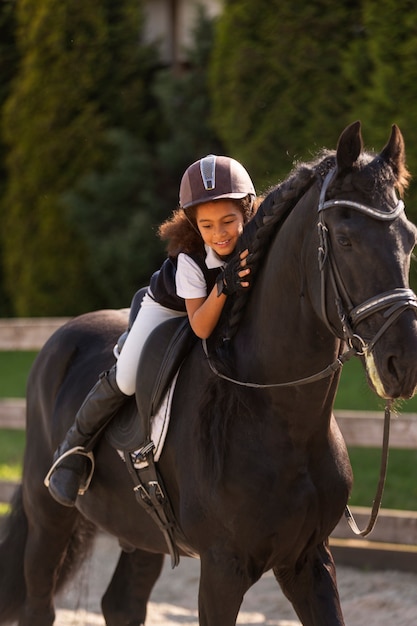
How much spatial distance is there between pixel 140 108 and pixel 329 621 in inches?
377

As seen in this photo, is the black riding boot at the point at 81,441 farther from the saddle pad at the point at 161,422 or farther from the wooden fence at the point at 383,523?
the wooden fence at the point at 383,523

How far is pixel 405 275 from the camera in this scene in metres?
2.73

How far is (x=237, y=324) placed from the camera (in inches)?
133

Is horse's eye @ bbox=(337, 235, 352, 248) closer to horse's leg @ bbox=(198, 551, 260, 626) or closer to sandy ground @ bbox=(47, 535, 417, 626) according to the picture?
horse's leg @ bbox=(198, 551, 260, 626)

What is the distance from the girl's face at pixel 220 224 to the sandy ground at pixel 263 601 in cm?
222

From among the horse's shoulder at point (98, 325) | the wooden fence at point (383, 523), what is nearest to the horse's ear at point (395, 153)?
the horse's shoulder at point (98, 325)

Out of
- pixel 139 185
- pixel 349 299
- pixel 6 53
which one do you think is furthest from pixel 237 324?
pixel 6 53

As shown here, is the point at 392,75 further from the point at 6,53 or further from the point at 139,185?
the point at 6,53

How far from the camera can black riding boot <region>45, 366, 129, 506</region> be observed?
152 inches

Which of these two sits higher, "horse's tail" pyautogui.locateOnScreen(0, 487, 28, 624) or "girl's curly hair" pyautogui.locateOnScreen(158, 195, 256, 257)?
"girl's curly hair" pyautogui.locateOnScreen(158, 195, 256, 257)

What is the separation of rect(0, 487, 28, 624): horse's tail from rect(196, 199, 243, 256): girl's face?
201cm

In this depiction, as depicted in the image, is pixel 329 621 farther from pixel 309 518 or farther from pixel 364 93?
pixel 364 93

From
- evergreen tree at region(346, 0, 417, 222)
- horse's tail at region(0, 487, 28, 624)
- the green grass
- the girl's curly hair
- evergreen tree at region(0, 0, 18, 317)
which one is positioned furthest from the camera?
evergreen tree at region(0, 0, 18, 317)

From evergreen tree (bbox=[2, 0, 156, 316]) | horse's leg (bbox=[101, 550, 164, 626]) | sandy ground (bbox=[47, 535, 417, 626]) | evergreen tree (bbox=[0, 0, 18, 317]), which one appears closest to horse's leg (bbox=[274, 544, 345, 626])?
horse's leg (bbox=[101, 550, 164, 626])
